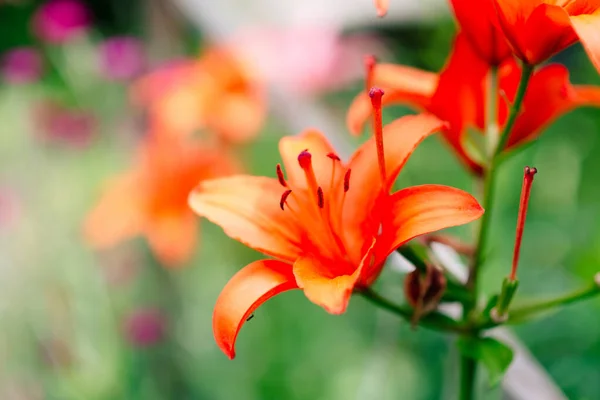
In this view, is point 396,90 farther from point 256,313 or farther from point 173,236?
point 256,313

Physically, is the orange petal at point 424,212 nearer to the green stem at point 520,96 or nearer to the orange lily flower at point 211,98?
the green stem at point 520,96

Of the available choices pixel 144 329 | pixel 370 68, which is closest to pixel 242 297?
pixel 370 68

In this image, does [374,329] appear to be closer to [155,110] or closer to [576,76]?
[155,110]

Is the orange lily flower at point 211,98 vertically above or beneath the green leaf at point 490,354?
above

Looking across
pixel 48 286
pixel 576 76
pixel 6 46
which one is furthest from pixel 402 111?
pixel 6 46

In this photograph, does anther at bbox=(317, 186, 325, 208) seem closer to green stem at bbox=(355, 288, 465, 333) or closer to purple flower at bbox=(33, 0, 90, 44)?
green stem at bbox=(355, 288, 465, 333)

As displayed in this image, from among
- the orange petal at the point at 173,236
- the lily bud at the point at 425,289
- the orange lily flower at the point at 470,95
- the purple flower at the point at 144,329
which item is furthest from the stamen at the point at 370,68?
the purple flower at the point at 144,329
